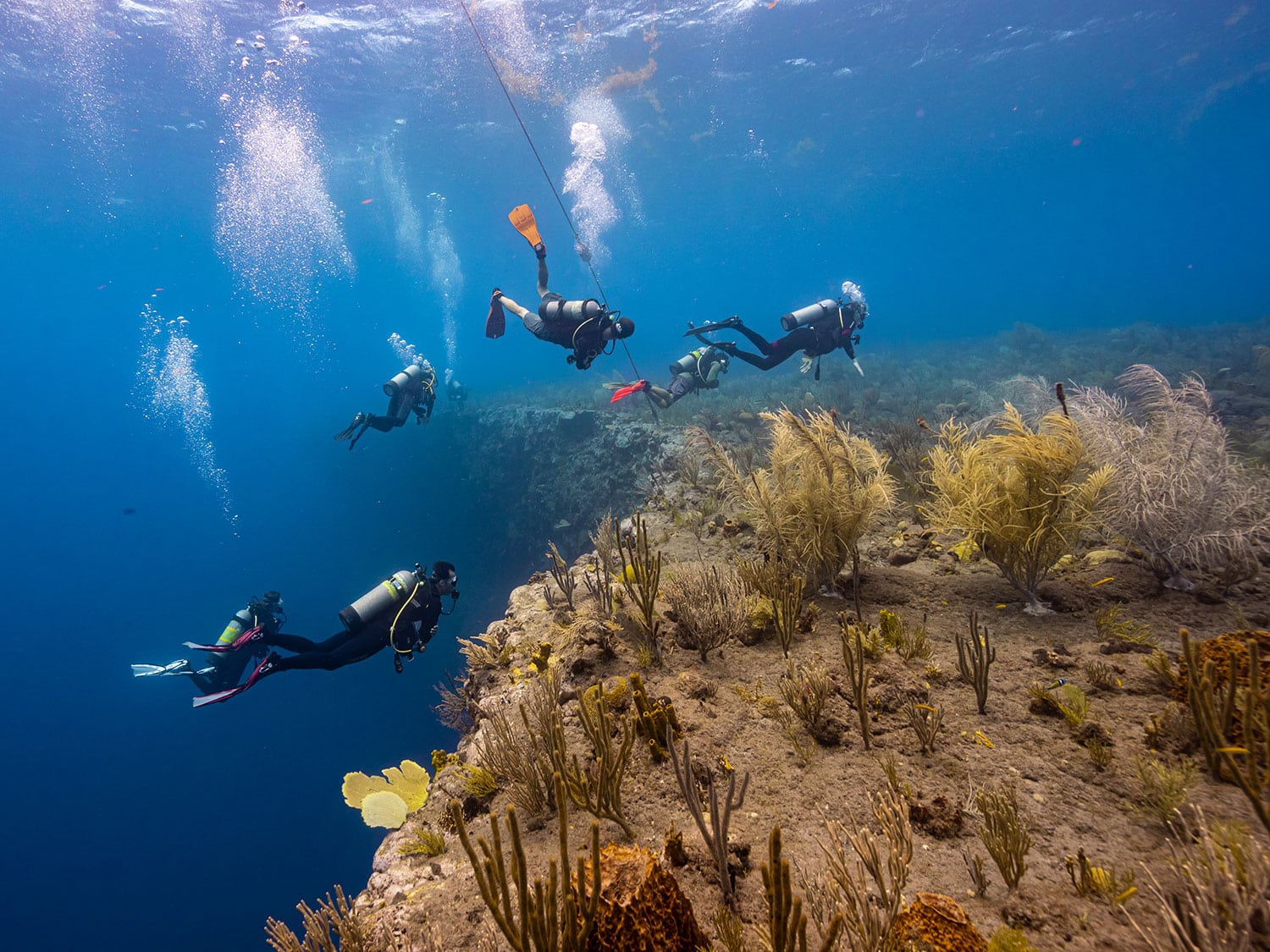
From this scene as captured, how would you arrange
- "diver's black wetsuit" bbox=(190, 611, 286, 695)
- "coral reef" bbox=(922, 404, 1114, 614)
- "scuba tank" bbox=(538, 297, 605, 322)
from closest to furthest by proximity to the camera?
"coral reef" bbox=(922, 404, 1114, 614) < "diver's black wetsuit" bbox=(190, 611, 286, 695) < "scuba tank" bbox=(538, 297, 605, 322)

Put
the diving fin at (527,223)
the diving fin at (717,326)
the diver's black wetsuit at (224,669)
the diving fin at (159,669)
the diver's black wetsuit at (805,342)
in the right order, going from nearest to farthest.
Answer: the diving fin at (159,669), the diver's black wetsuit at (224,669), the diving fin at (527,223), the diving fin at (717,326), the diver's black wetsuit at (805,342)

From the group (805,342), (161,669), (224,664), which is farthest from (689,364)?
(161,669)

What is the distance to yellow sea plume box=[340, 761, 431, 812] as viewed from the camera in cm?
357

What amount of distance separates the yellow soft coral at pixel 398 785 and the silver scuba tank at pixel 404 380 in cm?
1183

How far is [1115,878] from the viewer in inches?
77.6

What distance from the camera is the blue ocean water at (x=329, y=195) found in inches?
739

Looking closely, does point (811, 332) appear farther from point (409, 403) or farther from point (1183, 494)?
point (409, 403)

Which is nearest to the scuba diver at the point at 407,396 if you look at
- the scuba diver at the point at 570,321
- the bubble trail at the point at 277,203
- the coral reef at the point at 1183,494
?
the scuba diver at the point at 570,321

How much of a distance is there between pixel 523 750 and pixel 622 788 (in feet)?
2.23

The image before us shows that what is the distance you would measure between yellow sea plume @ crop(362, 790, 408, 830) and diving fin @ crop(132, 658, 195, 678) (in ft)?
25.4

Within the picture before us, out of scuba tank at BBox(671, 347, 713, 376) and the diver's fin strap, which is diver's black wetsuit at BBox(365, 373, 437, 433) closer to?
the diver's fin strap

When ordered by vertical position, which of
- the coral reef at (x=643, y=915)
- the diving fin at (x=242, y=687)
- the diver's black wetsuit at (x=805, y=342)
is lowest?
the coral reef at (x=643, y=915)

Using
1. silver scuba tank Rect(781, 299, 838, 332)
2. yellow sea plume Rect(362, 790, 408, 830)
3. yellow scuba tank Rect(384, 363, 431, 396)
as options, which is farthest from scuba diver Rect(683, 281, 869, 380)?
yellow sea plume Rect(362, 790, 408, 830)

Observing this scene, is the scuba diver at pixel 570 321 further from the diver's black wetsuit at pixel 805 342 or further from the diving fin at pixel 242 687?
the diving fin at pixel 242 687
